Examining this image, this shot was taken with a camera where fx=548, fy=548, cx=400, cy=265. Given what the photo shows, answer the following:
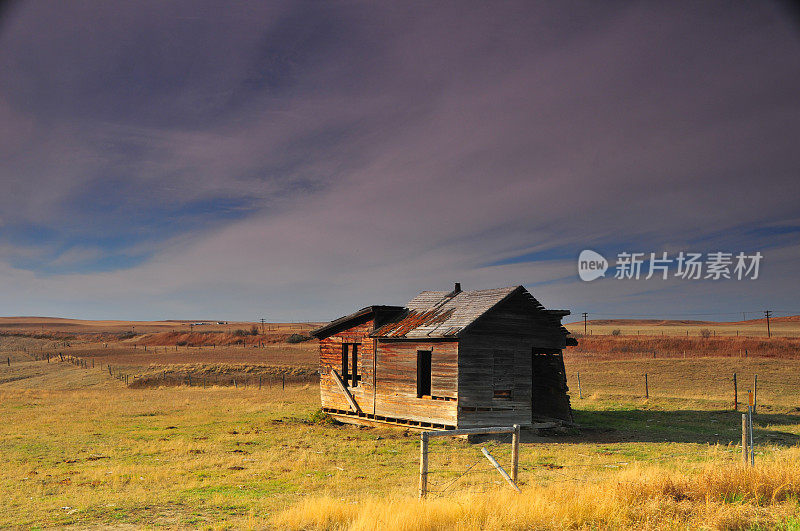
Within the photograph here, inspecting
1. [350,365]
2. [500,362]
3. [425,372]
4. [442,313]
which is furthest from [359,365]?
[500,362]

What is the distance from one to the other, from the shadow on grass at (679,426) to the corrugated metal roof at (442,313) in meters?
5.96

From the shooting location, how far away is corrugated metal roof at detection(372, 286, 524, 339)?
20344 mm

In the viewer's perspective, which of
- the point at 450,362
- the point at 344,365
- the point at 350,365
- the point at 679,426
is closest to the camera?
the point at 450,362

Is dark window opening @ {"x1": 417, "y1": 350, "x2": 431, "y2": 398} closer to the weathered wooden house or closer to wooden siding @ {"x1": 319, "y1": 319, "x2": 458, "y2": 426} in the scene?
the weathered wooden house

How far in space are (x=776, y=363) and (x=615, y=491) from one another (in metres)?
47.7

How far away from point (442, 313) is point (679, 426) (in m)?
11.0

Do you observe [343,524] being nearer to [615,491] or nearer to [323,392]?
[615,491]

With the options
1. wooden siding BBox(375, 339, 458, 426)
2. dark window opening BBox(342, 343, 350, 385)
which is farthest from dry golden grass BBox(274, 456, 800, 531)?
dark window opening BBox(342, 343, 350, 385)

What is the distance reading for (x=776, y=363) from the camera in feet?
155

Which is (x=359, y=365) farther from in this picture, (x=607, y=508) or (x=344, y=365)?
(x=607, y=508)

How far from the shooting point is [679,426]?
898 inches

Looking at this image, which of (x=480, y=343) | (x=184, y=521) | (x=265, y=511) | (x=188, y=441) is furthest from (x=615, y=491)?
(x=188, y=441)

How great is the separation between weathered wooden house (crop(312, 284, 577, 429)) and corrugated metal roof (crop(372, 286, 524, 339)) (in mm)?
58

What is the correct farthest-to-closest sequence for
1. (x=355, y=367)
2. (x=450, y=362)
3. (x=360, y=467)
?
(x=355, y=367) < (x=450, y=362) < (x=360, y=467)
